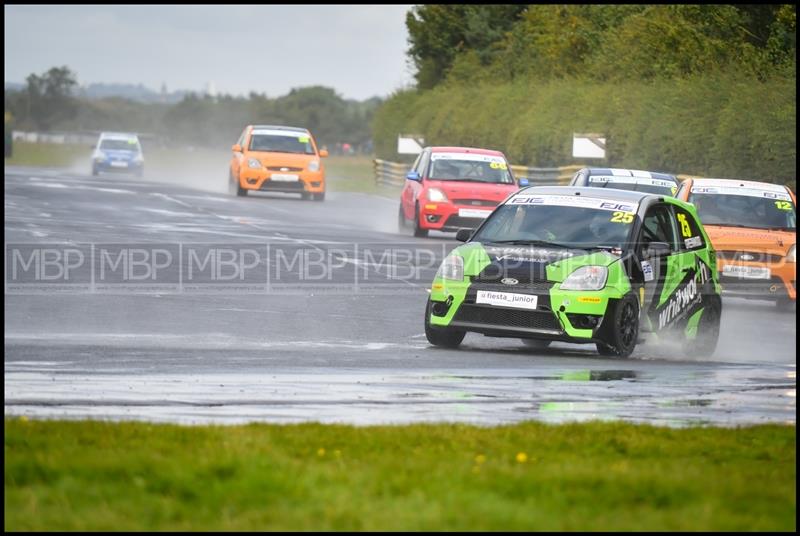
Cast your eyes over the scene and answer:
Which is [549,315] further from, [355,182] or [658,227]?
[355,182]

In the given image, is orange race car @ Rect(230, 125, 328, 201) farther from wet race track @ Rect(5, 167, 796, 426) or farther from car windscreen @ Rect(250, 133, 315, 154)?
wet race track @ Rect(5, 167, 796, 426)

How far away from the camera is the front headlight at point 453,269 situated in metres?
13.8

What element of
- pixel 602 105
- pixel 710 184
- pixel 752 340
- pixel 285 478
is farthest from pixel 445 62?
pixel 285 478

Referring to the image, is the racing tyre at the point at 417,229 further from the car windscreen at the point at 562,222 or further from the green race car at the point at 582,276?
the car windscreen at the point at 562,222

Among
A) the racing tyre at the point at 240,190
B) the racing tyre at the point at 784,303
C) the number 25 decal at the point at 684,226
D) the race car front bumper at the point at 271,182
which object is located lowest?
the racing tyre at the point at 240,190

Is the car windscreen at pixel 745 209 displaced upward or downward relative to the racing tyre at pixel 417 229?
upward

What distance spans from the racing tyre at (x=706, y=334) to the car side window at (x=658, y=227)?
27.0 inches

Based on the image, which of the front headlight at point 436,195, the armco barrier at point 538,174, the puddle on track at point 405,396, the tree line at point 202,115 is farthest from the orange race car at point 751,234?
the tree line at point 202,115

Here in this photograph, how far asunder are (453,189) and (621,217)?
45.2 ft

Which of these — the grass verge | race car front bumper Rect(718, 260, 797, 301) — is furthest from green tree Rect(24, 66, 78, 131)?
race car front bumper Rect(718, 260, 797, 301)

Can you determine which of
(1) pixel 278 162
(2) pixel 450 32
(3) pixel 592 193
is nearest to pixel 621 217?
(3) pixel 592 193

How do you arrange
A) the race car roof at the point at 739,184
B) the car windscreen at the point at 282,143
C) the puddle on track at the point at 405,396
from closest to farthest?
the puddle on track at the point at 405,396, the race car roof at the point at 739,184, the car windscreen at the point at 282,143

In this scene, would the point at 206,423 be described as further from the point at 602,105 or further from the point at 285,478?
the point at 602,105

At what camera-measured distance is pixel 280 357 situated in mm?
12883
